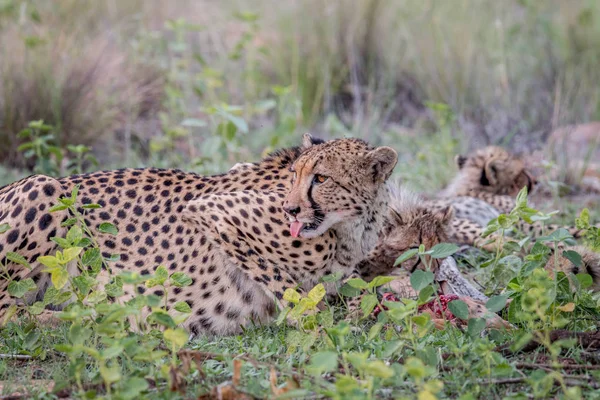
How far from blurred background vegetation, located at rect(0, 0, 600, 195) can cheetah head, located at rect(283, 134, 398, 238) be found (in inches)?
110

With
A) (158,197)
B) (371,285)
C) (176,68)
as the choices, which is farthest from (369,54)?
(371,285)

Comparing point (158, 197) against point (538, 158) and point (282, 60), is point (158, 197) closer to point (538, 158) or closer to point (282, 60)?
point (538, 158)

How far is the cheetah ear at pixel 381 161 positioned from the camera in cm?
425

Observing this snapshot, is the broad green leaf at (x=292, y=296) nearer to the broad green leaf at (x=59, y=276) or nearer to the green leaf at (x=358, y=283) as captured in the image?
the green leaf at (x=358, y=283)

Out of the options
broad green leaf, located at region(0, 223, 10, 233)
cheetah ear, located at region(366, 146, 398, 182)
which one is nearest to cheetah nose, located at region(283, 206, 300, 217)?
cheetah ear, located at region(366, 146, 398, 182)

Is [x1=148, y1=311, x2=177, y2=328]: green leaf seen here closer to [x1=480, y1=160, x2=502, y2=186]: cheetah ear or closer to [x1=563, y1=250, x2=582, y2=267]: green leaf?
[x1=563, y1=250, x2=582, y2=267]: green leaf

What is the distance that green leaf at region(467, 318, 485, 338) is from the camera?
341cm

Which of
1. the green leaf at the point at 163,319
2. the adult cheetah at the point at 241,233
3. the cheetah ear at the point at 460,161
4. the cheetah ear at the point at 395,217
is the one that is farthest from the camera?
the cheetah ear at the point at 460,161

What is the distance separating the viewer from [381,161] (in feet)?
14.1

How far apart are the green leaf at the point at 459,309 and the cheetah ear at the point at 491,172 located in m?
3.21

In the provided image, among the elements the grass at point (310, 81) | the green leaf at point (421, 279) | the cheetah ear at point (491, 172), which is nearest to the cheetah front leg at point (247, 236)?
the grass at point (310, 81)

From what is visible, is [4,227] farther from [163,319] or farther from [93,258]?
[163,319]

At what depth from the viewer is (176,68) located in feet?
29.9

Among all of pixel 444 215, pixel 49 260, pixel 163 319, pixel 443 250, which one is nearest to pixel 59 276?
pixel 49 260
